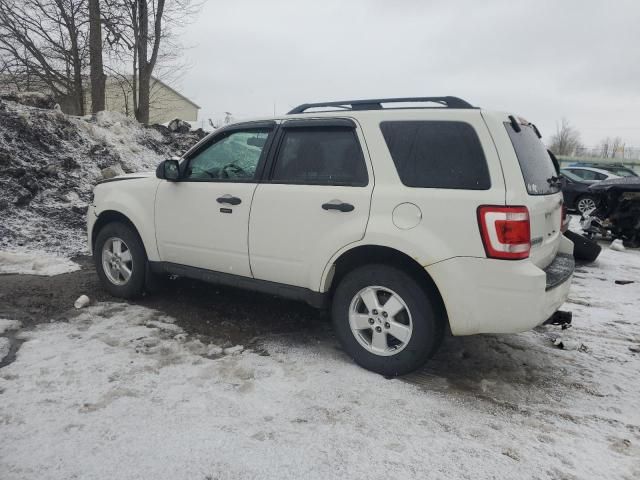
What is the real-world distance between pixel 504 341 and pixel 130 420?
3.02 m

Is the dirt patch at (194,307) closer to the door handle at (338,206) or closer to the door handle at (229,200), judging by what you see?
the door handle at (229,200)

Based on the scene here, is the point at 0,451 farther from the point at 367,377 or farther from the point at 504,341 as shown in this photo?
the point at 504,341

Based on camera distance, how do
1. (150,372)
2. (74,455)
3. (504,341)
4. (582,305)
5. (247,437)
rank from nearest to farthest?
(74,455), (247,437), (150,372), (504,341), (582,305)

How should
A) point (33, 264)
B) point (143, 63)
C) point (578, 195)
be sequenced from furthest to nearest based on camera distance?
point (143, 63), point (578, 195), point (33, 264)

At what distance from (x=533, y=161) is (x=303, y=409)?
2287mm

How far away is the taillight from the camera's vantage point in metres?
2.92

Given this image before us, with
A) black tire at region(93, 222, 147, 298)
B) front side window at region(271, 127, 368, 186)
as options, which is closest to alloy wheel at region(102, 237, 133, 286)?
black tire at region(93, 222, 147, 298)

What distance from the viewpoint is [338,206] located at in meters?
3.42

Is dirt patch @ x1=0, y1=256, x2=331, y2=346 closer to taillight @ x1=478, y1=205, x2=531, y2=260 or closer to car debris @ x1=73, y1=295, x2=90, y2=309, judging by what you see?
car debris @ x1=73, y1=295, x2=90, y2=309

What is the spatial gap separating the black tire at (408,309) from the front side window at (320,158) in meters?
0.68

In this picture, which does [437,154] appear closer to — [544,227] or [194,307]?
[544,227]

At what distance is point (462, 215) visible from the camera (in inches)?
119

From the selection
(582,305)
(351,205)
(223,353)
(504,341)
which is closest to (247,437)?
(223,353)

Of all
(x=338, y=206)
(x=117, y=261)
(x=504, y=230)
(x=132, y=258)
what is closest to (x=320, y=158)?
(x=338, y=206)
